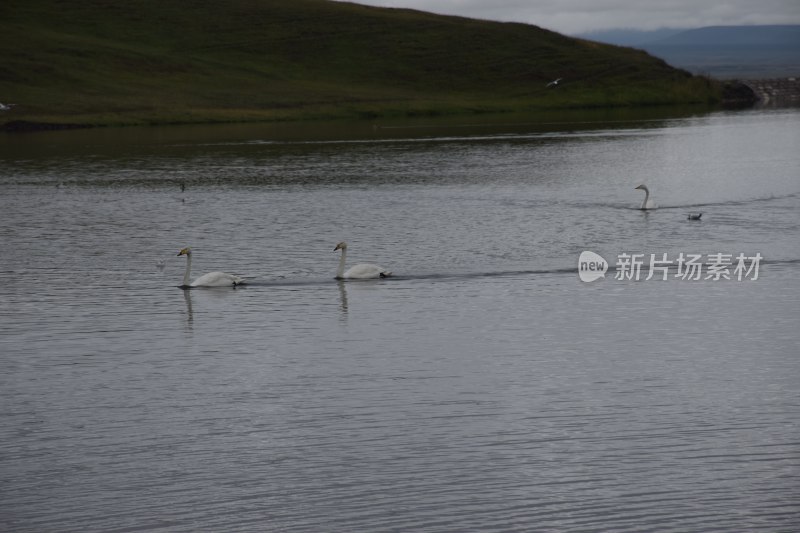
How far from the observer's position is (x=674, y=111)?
364 ft

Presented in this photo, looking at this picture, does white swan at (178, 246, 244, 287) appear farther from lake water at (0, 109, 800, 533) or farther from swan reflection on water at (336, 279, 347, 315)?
swan reflection on water at (336, 279, 347, 315)

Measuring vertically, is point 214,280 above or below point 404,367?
above

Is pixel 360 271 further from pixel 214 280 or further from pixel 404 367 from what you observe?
pixel 404 367

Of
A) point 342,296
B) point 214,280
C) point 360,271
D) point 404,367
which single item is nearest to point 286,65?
point 360,271

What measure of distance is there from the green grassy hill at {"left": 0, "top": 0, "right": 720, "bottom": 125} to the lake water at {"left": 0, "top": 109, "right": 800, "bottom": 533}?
185ft

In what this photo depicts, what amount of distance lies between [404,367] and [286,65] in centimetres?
10634

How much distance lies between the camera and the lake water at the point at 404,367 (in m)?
14.8

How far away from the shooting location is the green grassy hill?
102 m

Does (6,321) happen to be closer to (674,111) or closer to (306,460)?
(306,460)

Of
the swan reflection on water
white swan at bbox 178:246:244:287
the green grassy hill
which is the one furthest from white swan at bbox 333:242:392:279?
the green grassy hill

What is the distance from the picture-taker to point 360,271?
28938mm

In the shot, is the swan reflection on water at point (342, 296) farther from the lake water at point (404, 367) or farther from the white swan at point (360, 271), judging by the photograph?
the white swan at point (360, 271)

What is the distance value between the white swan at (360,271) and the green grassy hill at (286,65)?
65.7 metres

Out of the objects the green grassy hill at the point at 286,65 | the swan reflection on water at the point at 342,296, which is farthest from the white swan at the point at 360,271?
the green grassy hill at the point at 286,65
